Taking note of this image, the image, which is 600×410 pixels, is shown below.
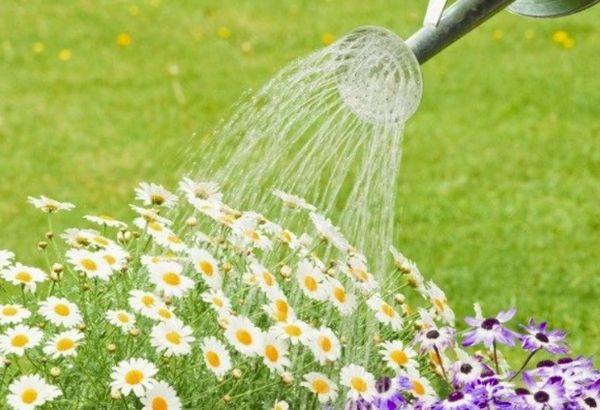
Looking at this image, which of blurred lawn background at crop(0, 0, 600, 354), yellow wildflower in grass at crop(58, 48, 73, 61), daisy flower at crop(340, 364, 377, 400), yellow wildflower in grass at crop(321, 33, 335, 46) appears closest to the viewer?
daisy flower at crop(340, 364, 377, 400)

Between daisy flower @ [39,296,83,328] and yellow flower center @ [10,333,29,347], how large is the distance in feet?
0.15

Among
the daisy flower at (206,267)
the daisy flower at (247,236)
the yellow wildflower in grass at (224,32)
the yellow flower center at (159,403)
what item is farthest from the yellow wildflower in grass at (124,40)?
the yellow flower center at (159,403)

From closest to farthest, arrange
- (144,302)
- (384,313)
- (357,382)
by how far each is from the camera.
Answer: (144,302) < (357,382) < (384,313)

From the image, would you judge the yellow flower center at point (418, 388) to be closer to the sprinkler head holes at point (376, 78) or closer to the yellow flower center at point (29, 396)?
the sprinkler head holes at point (376, 78)

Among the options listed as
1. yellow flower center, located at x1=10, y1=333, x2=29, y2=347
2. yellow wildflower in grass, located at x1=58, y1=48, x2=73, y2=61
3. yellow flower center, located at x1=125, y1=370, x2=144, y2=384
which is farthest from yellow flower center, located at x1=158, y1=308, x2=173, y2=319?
yellow wildflower in grass, located at x1=58, y1=48, x2=73, y2=61

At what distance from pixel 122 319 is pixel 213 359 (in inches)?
6.2

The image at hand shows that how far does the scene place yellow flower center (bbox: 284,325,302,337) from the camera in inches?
74.8

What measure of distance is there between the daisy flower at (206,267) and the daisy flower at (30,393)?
29cm

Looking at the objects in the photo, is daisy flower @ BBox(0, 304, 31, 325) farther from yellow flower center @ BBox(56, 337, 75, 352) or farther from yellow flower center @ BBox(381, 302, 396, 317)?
yellow flower center @ BBox(381, 302, 396, 317)

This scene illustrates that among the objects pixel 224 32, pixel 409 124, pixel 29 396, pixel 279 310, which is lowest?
pixel 29 396

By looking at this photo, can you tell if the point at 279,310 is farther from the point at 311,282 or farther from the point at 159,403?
the point at 159,403

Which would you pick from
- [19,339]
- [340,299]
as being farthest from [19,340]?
[340,299]

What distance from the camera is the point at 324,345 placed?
76.6 inches

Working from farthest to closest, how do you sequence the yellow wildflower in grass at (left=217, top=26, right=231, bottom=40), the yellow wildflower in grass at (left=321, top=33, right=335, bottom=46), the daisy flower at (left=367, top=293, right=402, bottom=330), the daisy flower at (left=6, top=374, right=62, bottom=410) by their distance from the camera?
the yellow wildflower in grass at (left=217, top=26, right=231, bottom=40) → the yellow wildflower in grass at (left=321, top=33, right=335, bottom=46) → the daisy flower at (left=367, top=293, right=402, bottom=330) → the daisy flower at (left=6, top=374, right=62, bottom=410)
